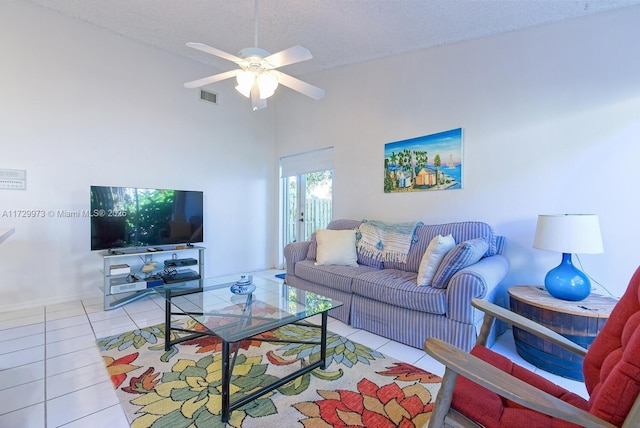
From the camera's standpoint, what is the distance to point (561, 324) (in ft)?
6.18

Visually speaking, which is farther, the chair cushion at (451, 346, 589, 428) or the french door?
the french door

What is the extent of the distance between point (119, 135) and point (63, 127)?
1.65ft

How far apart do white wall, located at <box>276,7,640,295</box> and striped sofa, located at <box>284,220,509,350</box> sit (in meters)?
0.35

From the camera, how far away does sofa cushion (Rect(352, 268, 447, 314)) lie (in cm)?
215

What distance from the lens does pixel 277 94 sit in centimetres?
489

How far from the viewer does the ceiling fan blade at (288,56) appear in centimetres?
186

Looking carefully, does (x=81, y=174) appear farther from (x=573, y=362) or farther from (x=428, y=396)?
(x=573, y=362)

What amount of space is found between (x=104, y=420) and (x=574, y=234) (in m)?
2.99

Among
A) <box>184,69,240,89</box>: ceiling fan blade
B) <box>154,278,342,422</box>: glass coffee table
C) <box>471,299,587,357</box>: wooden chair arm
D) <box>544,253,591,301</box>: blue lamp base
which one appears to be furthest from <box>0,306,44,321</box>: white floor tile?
<box>544,253,591,301</box>: blue lamp base

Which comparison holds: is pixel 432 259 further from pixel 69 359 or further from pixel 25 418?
pixel 69 359

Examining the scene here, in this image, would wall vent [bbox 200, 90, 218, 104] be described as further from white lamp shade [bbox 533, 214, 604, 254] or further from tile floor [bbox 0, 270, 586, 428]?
white lamp shade [bbox 533, 214, 604, 254]

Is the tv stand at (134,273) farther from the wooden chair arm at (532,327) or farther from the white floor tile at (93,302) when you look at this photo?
the wooden chair arm at (532,327)

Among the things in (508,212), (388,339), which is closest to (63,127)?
(388,339)

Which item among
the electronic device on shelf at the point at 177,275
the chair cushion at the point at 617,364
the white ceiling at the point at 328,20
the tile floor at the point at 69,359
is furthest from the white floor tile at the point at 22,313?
the chair cushion at the point at 617,364
